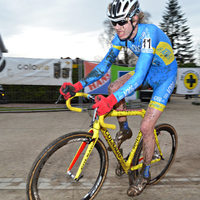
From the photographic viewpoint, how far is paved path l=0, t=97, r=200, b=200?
270 cm

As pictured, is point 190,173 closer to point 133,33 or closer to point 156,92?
point 156,92

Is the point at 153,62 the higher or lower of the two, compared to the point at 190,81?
higher

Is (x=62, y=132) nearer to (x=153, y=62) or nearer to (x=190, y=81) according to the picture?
(x=153, y=62)

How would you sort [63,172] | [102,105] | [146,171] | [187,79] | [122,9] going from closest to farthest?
[102,105] → [122,9] → [63,172] → [146,171] → [187,79]

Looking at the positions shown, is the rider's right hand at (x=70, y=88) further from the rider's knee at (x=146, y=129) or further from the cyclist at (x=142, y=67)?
the rider's knee at (x=146, y=129)

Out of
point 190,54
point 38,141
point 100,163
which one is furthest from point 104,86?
point 190,54

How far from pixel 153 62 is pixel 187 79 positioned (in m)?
8.42

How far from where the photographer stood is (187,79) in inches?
406

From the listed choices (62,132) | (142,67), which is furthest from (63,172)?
(62,132)

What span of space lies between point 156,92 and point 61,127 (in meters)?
4.00

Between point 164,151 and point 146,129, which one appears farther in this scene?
point 164,151

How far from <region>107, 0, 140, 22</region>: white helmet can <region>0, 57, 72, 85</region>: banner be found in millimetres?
7049

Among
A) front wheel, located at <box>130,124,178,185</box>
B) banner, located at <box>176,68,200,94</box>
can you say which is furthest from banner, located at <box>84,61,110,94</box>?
front wheel, located at <box>130,124,178,185</box>

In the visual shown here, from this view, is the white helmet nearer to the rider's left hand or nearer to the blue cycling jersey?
the blue cycling jersey
